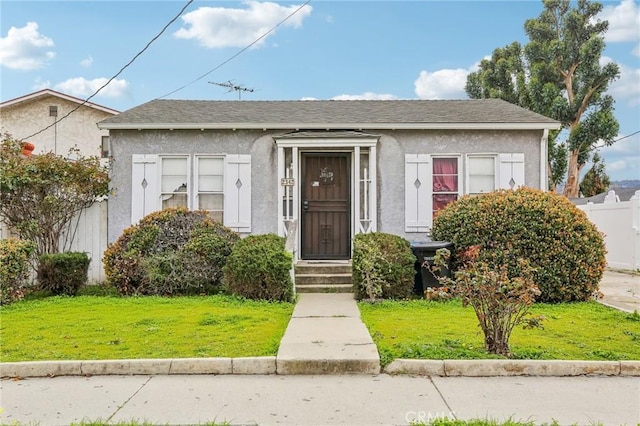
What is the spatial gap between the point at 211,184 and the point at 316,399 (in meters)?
7.76

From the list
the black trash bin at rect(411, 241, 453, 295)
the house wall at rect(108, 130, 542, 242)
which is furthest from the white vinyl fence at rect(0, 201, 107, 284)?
the black trash bin at rect(411, 241, 453, 295)

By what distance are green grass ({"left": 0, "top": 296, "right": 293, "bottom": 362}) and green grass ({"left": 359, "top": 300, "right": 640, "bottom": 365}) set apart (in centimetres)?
138

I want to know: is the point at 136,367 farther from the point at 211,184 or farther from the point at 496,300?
the point at 211,184

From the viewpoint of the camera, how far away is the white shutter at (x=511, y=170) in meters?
10.9

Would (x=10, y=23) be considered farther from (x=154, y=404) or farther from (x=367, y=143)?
(x=154, y=404)

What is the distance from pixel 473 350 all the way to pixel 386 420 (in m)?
1.81

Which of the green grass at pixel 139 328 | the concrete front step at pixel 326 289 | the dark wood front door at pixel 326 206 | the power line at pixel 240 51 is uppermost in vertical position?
the power line at pixel 240 51

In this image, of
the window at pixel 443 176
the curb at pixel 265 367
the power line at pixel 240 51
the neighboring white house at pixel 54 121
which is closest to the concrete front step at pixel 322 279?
the window at pixel 443 176

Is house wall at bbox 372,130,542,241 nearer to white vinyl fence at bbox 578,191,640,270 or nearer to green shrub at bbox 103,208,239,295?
white vinyl fence at bbox 578,191,640,270

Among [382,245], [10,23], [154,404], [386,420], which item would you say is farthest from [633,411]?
[10,23]

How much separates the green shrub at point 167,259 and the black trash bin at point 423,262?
3.46m

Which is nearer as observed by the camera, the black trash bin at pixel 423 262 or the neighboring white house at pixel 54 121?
the black trash bin at pixel 423 262

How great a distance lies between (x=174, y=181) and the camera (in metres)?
11.2

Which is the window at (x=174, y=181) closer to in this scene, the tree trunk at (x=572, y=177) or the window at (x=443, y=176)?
the window at (x=443, y=176)
